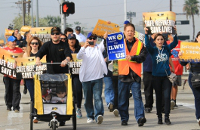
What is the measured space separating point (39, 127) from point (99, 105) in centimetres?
131

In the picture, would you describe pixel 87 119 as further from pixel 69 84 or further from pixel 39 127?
pixel 69 84

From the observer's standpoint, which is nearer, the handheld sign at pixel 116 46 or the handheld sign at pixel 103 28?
the handheld sign at pixel 116 46

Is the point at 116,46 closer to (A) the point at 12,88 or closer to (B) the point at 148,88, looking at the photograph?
(B) the point at 148,88

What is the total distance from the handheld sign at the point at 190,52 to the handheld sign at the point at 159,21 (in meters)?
0.90

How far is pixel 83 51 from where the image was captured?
10.5m

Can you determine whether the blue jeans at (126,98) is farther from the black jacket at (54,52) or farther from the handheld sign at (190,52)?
the black jacket at (54,52)

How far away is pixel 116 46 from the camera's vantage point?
10.5 metres

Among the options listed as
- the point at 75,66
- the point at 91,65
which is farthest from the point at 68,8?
the point at 91,65

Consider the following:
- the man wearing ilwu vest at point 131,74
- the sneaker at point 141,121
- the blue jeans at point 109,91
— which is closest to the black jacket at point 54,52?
the man wearing ilwu vest at point 131,74

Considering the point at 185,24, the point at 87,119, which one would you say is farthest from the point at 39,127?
the point at 185,24

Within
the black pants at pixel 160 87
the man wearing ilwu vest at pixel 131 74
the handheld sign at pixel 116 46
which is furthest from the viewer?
the black pants at pixel 160 87

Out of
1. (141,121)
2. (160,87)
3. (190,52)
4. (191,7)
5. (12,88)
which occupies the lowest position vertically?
(141,121)

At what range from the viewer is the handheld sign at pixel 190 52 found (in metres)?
10.3

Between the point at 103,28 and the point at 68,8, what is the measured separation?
9.13 m
